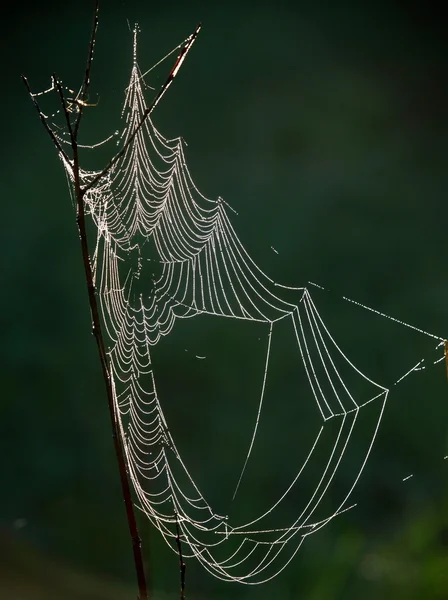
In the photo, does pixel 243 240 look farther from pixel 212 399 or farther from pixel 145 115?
pixel 145 115

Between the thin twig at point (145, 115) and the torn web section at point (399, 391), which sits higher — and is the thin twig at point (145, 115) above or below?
above

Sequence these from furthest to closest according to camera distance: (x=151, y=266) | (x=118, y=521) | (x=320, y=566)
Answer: (x=118, y=521) → (x=151, y=266) → (x=320, y=566)

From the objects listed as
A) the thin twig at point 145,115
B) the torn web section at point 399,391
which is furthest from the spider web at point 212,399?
the thin twig at point 145,115

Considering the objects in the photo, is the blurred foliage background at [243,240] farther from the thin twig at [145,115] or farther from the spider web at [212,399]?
the thin twig at [145,115]

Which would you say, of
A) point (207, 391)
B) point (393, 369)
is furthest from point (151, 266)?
point (393, 369)

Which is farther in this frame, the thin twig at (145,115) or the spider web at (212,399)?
the spider web at (212,399)

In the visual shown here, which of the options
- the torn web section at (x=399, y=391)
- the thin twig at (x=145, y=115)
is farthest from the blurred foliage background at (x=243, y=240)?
the thin twig at (x=145, y=115)

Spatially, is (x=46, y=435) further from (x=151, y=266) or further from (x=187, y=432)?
(x=151, y=266)

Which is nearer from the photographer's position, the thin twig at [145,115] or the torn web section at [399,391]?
the thin twig at [145,115]

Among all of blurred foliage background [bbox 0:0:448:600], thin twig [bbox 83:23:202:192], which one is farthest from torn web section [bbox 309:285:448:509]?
thin twig [bbox 83:23:202:192]
